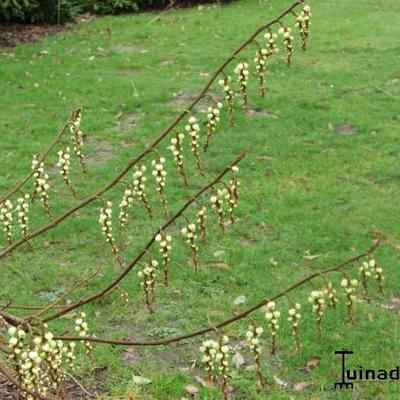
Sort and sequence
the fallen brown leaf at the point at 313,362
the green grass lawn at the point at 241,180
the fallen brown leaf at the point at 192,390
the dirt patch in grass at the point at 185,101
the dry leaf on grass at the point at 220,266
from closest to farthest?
the fallen brown leaf at the point at 192,390, the fallen brown leaf at the point at 313,362, the green grass lawn at the point at 241,180, the dry leaf on grass at the point at 220,266, the dirt patch in grass at the point at 185,101

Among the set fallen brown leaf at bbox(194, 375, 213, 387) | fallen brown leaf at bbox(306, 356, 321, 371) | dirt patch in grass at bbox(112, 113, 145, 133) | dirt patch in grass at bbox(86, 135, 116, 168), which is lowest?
fallen brown leaf at bbox(306, 356, 321, 371)

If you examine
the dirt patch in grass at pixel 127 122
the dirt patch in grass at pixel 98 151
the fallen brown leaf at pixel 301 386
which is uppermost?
the dirt patch in grass at pixel 127 122

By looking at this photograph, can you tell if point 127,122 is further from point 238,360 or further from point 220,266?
point 238,360

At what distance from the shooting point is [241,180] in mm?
8102

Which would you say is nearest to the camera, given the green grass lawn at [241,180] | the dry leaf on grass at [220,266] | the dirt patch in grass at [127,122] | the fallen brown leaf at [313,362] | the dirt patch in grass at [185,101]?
the fallen brown leaf at [313,362]

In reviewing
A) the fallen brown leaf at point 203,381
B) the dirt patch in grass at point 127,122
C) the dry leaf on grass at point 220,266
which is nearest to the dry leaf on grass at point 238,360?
the fallen brown leaf at point 203,381

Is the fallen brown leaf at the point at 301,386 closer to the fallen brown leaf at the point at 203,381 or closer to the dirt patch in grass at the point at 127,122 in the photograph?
the fallen brown leaf at the point at 203,381

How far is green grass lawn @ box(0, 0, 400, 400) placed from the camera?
523cm

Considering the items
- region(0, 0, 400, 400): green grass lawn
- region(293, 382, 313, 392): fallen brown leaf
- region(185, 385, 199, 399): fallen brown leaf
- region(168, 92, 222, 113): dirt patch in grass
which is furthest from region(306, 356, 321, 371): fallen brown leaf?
region(168, 92, 222, 113): dirt patch in grass

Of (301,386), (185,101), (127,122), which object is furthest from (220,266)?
(185,101)

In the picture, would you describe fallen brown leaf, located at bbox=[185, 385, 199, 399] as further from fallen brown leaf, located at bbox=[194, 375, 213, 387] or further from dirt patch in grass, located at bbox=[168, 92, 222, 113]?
dirt patch in grass, located at bbox=[168, 92, 222, 113]

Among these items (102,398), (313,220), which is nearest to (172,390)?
(102,398)

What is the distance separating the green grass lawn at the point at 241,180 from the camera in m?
5.23

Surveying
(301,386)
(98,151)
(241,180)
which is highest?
(98,151)
